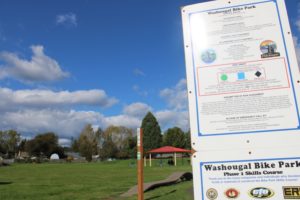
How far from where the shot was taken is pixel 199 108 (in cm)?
212

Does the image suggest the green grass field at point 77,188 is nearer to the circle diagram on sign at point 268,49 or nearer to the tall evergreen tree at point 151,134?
the circle diagram on sign at point 268,49

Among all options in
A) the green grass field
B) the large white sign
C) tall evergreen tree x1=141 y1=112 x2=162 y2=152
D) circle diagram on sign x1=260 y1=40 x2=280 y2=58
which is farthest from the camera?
tall evergreen tree x1=141 y1=112 x2=162 y2=152

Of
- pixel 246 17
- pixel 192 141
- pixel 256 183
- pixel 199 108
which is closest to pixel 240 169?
pixel 256 183

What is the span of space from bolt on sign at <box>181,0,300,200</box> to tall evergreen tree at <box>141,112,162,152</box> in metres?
70.9

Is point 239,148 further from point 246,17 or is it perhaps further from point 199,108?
point 246,17

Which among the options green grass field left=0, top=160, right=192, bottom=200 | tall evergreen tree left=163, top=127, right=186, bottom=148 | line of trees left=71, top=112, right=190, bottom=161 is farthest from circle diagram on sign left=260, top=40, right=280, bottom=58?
tall evergreen tree left=163, top=127, right=186, bottom=148

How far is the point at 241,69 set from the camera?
2135 millimetres

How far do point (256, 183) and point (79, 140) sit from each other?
84616 millimetres

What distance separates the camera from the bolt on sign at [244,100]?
192 cm

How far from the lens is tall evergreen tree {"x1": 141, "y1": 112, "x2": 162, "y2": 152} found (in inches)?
2859

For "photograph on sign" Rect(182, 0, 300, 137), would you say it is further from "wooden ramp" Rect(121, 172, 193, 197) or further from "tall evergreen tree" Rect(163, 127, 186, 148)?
"tall evergreen tree" Rect(163, 127, 186, 148)

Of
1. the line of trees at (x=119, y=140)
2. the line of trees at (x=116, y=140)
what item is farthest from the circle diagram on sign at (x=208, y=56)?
the line of trees at (x=116, y=140)

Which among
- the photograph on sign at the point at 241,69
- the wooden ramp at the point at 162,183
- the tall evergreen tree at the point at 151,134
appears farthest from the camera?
the tall evergreen tree at the point at 151,134

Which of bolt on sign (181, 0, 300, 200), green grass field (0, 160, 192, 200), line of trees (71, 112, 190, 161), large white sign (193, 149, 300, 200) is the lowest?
green grass field (0, 160, 192, 200)
